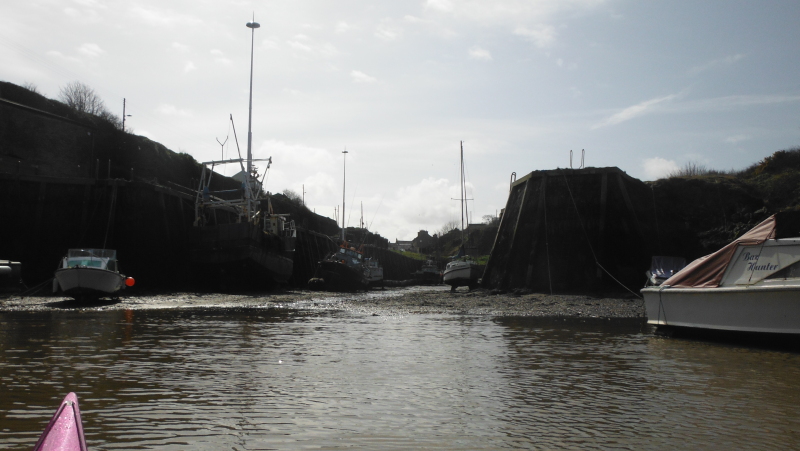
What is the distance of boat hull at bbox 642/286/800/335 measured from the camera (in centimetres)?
1061

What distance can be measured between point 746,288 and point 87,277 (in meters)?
20.0

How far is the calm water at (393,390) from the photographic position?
495 cm

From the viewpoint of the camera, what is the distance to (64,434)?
2.96 metres

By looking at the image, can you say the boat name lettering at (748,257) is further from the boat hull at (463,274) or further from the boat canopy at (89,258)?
the boat hull at (463,274)

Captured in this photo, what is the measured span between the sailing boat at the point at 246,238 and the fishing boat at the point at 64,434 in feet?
92.7

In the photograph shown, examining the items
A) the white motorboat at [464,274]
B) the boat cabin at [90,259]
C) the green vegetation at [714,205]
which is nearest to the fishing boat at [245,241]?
the boat cabin at [90,259]

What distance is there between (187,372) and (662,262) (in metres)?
17.3

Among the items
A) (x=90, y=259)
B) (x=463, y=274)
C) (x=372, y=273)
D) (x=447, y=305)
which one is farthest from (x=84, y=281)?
(x=372, y=273)

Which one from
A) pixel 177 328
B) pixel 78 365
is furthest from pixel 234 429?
pixel 177 328

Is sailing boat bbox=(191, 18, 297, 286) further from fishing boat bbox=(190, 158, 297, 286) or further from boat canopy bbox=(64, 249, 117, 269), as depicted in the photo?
boat canopy bbox=(64, 249, 117, 269)

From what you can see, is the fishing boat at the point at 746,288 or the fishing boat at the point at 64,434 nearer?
the fishing boat at the point at 64,434

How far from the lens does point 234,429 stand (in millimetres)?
5059

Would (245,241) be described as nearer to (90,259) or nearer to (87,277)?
(90,259)

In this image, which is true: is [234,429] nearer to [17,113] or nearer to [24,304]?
[24,304]
